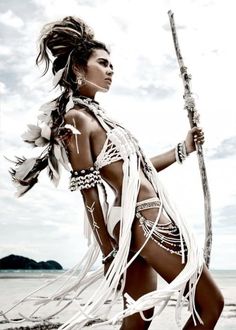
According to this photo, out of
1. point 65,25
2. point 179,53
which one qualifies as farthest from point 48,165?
point 179,53

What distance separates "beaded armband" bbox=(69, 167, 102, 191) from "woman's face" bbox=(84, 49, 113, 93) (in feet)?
1.47

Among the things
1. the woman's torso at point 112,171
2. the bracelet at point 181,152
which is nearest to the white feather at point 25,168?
the woman's torso at point 112,171

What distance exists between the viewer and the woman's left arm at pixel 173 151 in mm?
2848

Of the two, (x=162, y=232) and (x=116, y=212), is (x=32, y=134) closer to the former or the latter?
(x=116, y=212)

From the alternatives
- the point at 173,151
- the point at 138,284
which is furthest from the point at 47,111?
the point at 138,284

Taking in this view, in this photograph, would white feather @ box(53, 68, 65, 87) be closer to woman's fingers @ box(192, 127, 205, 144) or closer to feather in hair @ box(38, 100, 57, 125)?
feather in hair @ box(38, 100, 57, 125)

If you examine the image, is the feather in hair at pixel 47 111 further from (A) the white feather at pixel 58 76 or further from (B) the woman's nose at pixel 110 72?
(B) the woman's nose at pixel 110 72

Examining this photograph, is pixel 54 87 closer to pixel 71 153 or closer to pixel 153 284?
pixel 71 153

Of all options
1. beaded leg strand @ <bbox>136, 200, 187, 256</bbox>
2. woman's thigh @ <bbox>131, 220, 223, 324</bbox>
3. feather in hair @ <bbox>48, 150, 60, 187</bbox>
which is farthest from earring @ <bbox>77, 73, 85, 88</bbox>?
woman's thigh @ <bbox>131, 220, 223, 324</bbox>

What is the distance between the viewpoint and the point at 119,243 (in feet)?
8.18

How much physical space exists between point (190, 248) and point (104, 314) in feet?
1.53

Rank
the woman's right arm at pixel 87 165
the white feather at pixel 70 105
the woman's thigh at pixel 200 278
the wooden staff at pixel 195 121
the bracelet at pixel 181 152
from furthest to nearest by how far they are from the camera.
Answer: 1. the bracelet at pixel 181 152
2. the wooden staff at pixel 195 121
3. the white feather at pixel 70 105
4. the woman's right arm at pixel 87 165
5. the woman's thigh at pixel 200 278

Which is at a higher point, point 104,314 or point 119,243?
point 119,243

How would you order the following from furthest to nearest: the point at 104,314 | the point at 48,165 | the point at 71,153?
the point at 48,165 < the point at 71,153 < the point at 104,314
